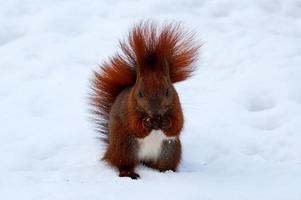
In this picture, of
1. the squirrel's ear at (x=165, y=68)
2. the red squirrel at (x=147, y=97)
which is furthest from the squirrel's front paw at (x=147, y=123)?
the squirrel's ear at (x=165, y=68)

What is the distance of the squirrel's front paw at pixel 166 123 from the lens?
12.3 feet

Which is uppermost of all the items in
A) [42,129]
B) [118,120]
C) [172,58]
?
[172,58]

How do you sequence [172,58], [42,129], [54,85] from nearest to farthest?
[172,58], [42,129], [54,85]

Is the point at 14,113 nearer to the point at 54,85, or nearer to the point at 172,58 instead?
the point at 54,85

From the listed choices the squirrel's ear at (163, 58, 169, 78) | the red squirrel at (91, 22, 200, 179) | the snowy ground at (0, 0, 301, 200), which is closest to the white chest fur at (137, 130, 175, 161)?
the red squirrel at (91, 22, 200, 179)

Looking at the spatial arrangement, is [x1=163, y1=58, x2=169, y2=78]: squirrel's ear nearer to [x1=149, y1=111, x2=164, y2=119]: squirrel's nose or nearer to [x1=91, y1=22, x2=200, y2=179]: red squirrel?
[x1=91, y1=22, x2=200, y2=179]: red squirrel

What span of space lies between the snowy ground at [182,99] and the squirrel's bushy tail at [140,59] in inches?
14.1

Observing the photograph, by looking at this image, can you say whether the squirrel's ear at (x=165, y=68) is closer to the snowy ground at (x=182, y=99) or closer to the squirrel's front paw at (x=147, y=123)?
the squirrel's front paw at (x=147, y=123)

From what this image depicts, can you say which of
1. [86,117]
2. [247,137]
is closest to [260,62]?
[247,137]

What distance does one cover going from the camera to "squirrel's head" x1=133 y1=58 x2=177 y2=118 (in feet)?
12.2

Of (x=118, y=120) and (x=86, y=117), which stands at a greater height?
(x=118, y=120)

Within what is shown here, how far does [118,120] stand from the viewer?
396 cm

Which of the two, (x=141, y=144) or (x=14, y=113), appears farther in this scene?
(x=14, y=113)

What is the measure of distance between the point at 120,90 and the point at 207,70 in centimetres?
173
